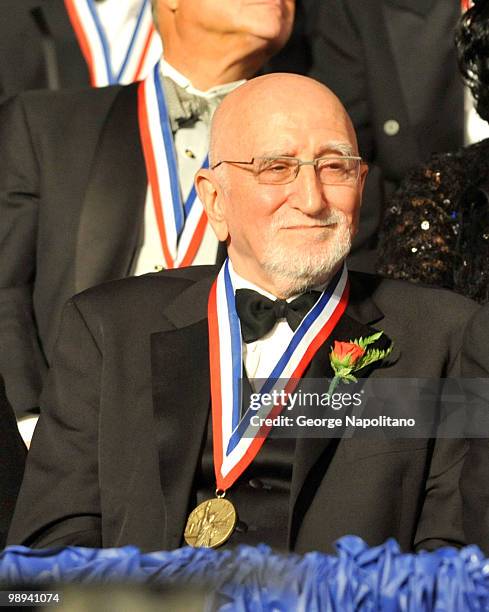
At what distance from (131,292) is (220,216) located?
25 cm

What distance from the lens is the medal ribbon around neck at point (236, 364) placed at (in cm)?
263

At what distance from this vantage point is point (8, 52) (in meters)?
4.70

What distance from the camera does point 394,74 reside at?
4.20 meters

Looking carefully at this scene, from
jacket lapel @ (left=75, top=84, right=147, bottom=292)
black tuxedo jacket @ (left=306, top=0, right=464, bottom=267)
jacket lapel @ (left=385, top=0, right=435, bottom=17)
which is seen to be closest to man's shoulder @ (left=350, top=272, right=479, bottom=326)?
jacket lapel @ (left=75, top=84, right=147, bottom=292)

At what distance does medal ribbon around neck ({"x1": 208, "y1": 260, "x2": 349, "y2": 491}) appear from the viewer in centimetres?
263

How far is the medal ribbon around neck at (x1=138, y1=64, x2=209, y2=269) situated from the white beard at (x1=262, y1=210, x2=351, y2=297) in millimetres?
873

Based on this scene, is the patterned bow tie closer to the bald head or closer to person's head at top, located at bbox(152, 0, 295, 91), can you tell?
person's head at top, located at bbox(152, 0, 295, 91)

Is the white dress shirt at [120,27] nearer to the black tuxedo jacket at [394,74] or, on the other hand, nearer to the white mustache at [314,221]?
the black tuxedo jacket at [394,74]

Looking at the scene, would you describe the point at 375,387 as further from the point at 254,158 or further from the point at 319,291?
the point at 254,158

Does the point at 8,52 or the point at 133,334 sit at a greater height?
the point at 8,52

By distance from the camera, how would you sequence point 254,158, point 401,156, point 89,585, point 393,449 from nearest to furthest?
point 89,585
point 393,449
point 254,158
point 401,156

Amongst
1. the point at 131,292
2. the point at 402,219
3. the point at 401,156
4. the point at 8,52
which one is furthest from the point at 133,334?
the point at 8,52

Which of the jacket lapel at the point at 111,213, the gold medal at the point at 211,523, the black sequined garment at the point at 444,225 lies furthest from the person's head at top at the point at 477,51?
the gold medal at the point at 211,523

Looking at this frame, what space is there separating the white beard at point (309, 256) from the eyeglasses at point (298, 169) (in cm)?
8
